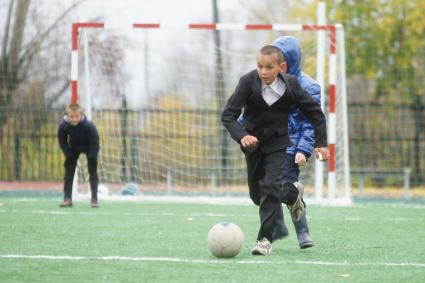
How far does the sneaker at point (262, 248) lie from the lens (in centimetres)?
656

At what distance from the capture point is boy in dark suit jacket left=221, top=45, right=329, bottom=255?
6594 mm

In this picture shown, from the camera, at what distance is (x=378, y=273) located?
18.5 feet

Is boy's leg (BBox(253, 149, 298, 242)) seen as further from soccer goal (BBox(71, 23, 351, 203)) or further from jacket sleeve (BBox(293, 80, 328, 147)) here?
soccer goal (BBox(71, 23, 351, 203))

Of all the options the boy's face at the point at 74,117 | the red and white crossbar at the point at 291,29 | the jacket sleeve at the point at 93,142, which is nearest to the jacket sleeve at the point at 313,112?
the boy's face at the point at 74,117

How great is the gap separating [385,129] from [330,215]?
8.98 metres

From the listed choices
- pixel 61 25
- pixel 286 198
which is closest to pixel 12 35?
pixel 61 25

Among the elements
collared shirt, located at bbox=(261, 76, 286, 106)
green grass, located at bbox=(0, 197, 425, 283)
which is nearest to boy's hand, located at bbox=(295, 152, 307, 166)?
collared shirt, located at bbox=(261, 76, 286, 106)

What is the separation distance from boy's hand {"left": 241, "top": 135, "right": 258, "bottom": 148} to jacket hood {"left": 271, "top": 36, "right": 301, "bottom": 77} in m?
1.03

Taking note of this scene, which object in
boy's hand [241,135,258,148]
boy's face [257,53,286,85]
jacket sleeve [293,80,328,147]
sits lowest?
boy's hand [241,135,258,148]

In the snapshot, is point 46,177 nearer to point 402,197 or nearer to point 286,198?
point 402,197

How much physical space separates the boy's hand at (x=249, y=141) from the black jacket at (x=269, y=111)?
22 centimetres

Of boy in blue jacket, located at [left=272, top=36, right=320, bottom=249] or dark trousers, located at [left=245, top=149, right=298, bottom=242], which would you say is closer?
dark trousers, located at [left=245, top=149, right=298, bottom=242]

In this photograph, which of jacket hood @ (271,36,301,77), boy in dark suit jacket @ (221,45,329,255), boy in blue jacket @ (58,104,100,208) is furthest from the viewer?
boy in blue jacket @ (58,104,100,208)

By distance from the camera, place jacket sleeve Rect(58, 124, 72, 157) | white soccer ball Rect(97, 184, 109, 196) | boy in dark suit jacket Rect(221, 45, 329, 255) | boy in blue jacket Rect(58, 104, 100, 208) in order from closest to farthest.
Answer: boy in dark suit jacket Rect(221, 45, 329, 255)
boy in blue jacket Rect(58, 104, 100, 208)
jacket sleeve Rect(58, 124, 72, 157)
white soccer ball Rect(97, 184, 109, 196)
